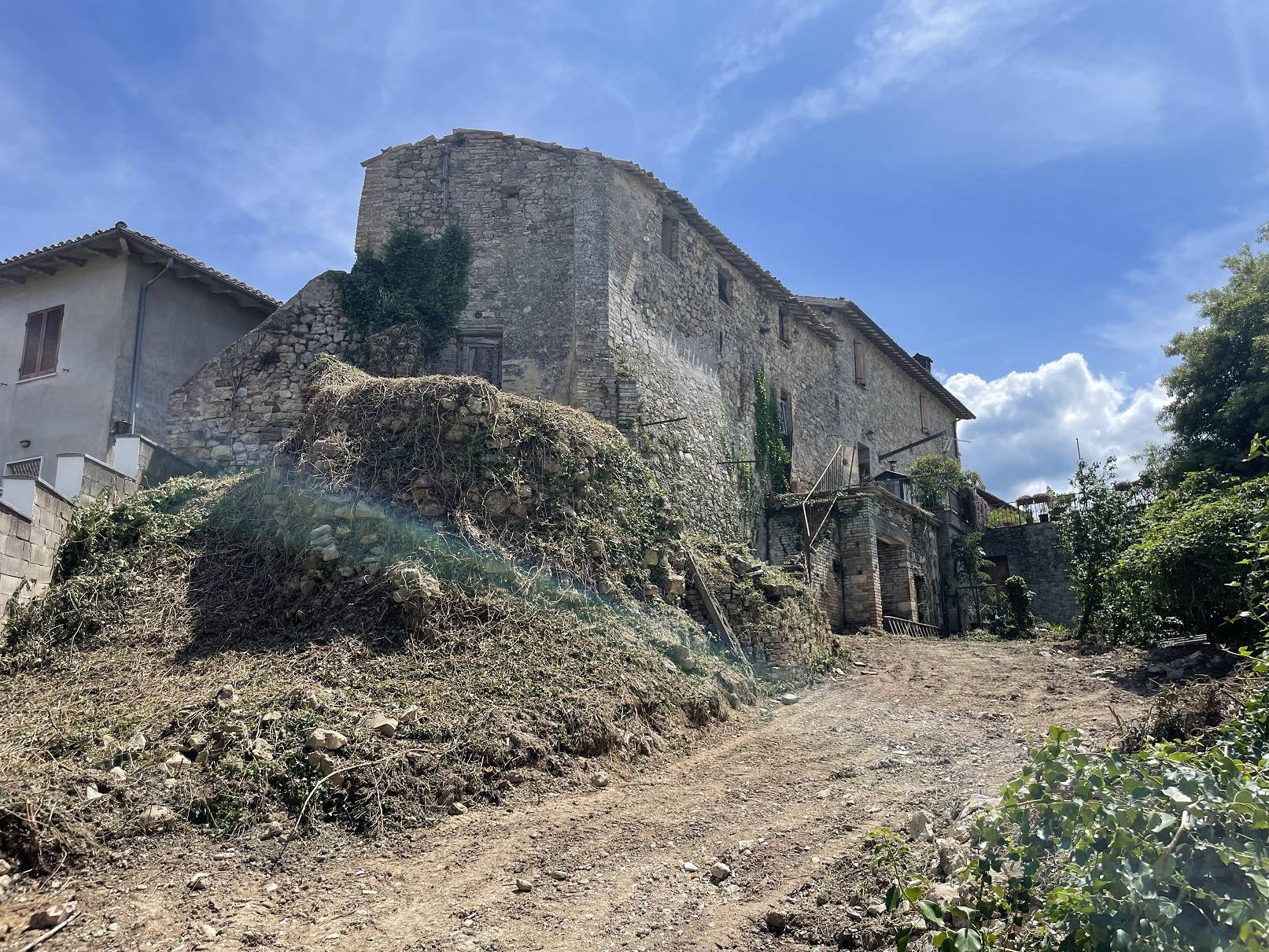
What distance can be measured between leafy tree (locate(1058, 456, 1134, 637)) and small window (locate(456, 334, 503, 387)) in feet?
35.8

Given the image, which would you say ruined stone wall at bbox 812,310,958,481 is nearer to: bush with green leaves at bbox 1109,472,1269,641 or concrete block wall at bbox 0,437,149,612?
bush with green leaves at bbox 1109,472,1269,641

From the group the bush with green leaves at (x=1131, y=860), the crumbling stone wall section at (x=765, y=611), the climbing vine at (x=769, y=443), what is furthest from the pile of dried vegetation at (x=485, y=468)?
the climbing vine at (x=769, y=443)

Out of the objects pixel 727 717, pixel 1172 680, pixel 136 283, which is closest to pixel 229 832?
pixel 727 717

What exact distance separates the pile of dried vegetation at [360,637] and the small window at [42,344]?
5.86 m

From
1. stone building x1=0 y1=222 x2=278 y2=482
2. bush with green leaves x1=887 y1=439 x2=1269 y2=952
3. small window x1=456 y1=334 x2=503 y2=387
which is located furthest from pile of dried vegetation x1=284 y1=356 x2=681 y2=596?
bush with green leaves x1=887 y1=439 x2=1269 y2=952

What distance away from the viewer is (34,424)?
14.7 metres

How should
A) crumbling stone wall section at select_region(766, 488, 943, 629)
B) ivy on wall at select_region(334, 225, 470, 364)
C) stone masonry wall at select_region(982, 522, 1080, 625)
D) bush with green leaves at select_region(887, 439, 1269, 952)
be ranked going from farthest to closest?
stone masonry wall at select_region(982, 522, 1080, 625), crumbling stone wall section at select_region(766, 488, 943, 629), ivy on wall at select_region(334, 225, 470, 364), bush with green leaves at select_region(887, 439, 1269, 952)

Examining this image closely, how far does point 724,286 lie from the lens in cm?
1855

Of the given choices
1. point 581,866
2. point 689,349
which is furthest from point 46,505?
point 689,349

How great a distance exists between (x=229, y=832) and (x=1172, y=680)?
10.3m

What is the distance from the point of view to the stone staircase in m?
9.11

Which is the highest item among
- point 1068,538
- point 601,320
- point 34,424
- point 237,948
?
point 601,320

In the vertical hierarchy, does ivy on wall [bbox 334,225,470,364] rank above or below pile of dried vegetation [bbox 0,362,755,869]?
above

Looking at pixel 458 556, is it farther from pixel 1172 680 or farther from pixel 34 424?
pixel 34 424
